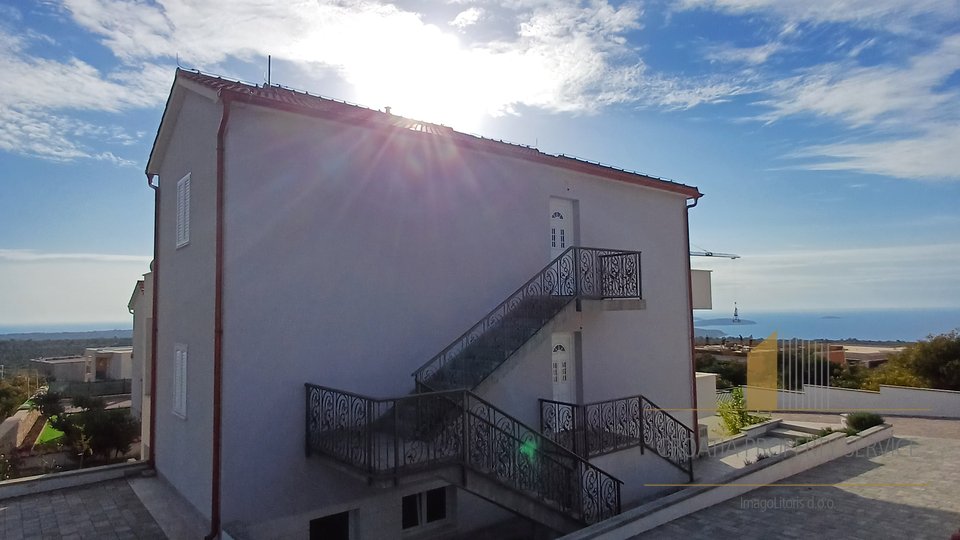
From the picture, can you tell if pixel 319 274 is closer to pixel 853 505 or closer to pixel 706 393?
pixel 853 505

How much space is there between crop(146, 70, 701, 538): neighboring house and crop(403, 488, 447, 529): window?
0.11ft

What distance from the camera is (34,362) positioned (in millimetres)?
63031

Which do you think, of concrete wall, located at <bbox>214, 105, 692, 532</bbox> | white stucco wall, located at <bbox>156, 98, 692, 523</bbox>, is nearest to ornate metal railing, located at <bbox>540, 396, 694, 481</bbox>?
concrete wall, located at <bbox>214, 105, 692, 532</bbox>

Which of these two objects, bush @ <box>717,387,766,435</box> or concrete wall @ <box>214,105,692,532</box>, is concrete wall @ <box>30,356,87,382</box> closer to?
concrete wall @ <box>214,105,692,532</box>

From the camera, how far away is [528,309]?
10531 millimetres

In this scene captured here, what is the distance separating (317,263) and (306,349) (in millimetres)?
1285

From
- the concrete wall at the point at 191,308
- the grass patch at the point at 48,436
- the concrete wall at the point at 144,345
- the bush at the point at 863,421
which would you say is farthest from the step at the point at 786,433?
the grass patch at the point at 48,436

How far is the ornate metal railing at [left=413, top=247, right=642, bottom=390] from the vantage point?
356 inches

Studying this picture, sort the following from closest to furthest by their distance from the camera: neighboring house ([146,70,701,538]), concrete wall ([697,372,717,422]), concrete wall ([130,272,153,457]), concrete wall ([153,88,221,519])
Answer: neighboring house ([146,70,701,538]) → concrete wall ([153,88,221,519]) → concrete wall ([130,272,153,457]) → concrete wall ([697,372,717,422])

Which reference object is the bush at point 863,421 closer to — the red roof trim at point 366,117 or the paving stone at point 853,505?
the paving stone at point 853,505

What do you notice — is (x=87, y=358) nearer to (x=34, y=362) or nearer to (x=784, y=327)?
(x=34, y=362)

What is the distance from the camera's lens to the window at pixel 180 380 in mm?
9211

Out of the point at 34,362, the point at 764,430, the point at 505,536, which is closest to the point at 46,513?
the point at 505,536

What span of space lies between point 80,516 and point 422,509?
513cm
